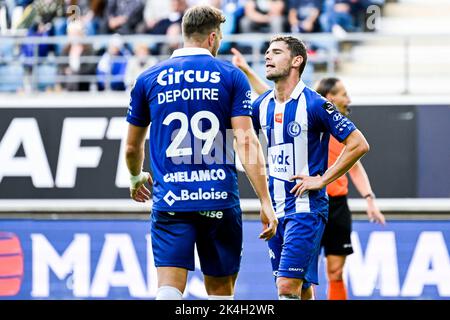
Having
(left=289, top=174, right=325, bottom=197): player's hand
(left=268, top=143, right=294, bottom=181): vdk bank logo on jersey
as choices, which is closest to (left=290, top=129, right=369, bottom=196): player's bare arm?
(left=289, top=174, right=325, bottom=197): player's hand

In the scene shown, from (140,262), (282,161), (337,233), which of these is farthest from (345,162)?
(140,262)

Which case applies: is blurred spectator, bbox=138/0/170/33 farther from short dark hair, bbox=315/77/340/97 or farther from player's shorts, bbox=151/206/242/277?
player's shorts, bbox=151/206/242/277

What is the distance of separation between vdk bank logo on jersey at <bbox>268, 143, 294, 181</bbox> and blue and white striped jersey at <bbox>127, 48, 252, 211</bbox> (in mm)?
1130

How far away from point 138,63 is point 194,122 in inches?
270

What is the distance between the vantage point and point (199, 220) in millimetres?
6789

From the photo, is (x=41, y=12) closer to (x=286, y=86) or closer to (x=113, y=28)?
(x=113, y=28)

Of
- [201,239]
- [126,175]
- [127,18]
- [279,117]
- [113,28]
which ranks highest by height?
[127,18]

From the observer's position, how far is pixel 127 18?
1472cm

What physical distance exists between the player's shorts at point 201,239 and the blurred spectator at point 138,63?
21.3ft

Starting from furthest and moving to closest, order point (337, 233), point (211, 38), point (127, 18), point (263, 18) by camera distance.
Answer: point (127, 18) → point (263, 18) → point (337, 233) → point (211, 38)

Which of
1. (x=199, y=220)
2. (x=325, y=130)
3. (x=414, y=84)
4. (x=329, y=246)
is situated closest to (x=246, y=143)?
(x=199, y=220)

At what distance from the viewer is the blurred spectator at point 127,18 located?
14703mm
